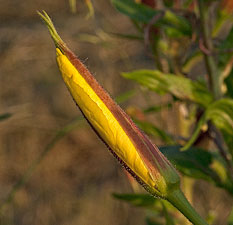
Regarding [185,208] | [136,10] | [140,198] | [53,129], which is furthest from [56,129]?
[185,208]

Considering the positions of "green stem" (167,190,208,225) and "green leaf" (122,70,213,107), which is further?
"green leaf" (122,70,213,107)

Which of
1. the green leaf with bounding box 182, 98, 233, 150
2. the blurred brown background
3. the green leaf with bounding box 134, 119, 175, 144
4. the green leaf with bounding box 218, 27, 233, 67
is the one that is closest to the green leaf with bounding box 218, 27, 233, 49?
the green leaf with bounding box 218, 27, 233, 67

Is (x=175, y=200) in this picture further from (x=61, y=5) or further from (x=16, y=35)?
(x=61, y=5)

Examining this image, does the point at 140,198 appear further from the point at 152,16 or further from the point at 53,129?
the point at 53,129

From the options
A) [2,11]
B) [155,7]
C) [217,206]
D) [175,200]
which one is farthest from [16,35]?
[175,200]

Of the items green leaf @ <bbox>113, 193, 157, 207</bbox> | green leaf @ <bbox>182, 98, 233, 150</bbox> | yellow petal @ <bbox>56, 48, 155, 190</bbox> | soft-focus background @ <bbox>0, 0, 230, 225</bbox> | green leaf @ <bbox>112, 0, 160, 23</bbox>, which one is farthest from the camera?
soft-focus background @ <bbox>0, 0, 230, 225</bbox>

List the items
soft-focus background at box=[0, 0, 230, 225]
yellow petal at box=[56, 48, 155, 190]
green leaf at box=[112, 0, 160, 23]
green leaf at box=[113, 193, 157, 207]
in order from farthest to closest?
soft-focus background at box=[0, 0, 230, 225], green leaf at box=[113, 193, 157, 207], green leaf at box=[112, 0, 160, 23], yellow petal at box=[56, 48, 155, 190]

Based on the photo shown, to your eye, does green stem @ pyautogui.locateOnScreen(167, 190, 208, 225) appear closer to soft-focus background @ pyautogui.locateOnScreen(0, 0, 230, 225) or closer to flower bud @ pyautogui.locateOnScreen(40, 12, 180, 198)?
flower bud @ pyautogui.locateOnScreen(40, 12, 180, 198)
